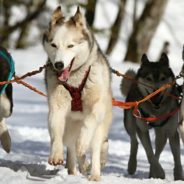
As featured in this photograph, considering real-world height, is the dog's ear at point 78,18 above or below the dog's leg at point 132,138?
above

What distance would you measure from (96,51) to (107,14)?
1011 inches

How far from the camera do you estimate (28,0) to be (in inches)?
878

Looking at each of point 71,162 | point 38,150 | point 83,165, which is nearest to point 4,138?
point 71,162

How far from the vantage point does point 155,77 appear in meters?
6.58

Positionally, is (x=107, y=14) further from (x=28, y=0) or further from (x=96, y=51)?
(x=96, y=51)

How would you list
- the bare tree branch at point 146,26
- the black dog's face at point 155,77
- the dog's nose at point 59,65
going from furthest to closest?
the bare tree branch at point 146,26
the black dog's face at point 155,77
the dog's nose at point 59,65

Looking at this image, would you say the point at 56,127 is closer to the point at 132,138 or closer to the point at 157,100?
the point at 157,100

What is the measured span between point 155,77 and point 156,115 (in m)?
0.38

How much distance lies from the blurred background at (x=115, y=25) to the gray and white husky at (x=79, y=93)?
559 centimetres

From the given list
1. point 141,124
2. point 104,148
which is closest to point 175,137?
point 141,124

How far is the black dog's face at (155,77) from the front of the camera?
6.55m

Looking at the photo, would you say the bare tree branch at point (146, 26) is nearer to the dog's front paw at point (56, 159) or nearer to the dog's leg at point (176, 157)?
the dog's leg at point (176, 157)

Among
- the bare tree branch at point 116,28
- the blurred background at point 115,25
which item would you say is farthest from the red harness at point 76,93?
the bare tree branch at point 116,28

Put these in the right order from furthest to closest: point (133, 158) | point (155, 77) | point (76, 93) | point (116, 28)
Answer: point (116, 28) → point (133, 158) → point (155, 77) → point (76, 93)
